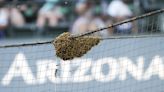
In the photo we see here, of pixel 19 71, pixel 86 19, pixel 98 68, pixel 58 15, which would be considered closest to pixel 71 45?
pixel 98 68

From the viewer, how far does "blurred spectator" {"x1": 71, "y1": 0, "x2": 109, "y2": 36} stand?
9.27 meters

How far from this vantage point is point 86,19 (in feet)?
30.9

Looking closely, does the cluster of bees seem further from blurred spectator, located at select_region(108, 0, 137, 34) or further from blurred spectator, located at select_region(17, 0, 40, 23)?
blurred spectator, located at select_region(17, 0, 40, 23)

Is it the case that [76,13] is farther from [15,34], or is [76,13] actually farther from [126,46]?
[126,46]

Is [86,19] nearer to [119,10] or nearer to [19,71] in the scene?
[119,10]

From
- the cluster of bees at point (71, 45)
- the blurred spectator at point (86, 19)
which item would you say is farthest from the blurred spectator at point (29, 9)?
the cluster of bees at point (71, 45)

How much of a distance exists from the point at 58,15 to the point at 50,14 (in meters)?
0.15

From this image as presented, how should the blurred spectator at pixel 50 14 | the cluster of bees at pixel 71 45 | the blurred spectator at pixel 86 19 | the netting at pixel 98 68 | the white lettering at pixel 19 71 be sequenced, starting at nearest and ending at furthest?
the cluster of bees at pixel 71 45 → the netting at pixel 98 68 → the white lettering at pixel 19 71 → the blurred spectator at pixel 86 19 → the blurred spectator at pixel 50 14

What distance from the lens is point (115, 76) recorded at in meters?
7.42

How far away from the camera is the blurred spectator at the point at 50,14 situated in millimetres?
9383

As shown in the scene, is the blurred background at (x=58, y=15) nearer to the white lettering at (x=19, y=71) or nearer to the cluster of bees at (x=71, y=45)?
the white lettering at (x=19, y=71)

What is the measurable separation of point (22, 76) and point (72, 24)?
6.71ft

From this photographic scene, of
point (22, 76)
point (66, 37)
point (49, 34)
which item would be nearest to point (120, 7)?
point (49, 34)

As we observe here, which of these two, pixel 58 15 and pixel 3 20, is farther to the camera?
pixel 58 15
